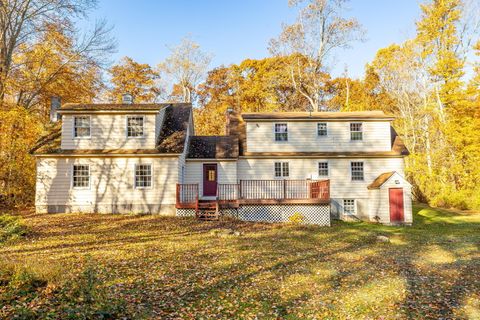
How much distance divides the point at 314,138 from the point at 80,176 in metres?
15.2

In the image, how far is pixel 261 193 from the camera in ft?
65.1

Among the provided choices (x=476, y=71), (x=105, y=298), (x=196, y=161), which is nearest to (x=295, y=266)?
(x=105, y=298)

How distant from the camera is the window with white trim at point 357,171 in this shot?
21.3 metres

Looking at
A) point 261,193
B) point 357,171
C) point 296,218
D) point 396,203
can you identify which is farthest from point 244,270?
point 357,171

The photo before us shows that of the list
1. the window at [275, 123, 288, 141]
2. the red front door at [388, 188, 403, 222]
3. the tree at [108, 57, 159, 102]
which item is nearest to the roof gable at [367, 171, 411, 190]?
the red front door at [388, 188, 403, 222]

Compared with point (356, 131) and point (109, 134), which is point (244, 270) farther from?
point (356, 131)

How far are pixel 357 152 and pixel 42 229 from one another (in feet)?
61.3

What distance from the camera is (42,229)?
13688 millimetres

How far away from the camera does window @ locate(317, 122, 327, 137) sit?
2177cm

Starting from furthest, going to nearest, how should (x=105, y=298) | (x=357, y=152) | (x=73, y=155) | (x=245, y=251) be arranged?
(x=357, y=152) < (x=73, y=155) < (x=245, y=251) < (x=105, y=298)

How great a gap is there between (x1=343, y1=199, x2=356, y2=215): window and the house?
7cm

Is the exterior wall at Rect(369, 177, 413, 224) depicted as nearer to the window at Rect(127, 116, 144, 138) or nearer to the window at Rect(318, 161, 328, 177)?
the window at Rect(318, 161, 328, 177)

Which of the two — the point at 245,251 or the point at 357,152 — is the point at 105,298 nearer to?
the point at 245,251

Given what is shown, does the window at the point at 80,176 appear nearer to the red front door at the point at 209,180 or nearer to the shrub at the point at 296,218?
the red front door at the point at 209,180
